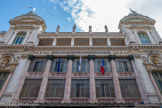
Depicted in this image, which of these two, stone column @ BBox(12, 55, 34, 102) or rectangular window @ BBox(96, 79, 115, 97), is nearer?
stone column @ BBox(12, 55, 34, 102)

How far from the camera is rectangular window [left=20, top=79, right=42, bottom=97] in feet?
52.9

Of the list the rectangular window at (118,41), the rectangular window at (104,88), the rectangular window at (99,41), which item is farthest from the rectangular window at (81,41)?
the rectangular window at (104,88)

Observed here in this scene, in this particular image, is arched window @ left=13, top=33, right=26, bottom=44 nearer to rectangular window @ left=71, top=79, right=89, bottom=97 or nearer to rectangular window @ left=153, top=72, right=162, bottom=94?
rectangular window @ left=71, top=79, right=89, bottom=97

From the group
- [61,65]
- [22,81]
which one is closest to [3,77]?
[22,81]

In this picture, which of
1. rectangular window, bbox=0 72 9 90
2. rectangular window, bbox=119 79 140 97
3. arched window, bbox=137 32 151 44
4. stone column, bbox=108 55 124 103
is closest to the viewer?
stone column, bbox=108 55 124 103

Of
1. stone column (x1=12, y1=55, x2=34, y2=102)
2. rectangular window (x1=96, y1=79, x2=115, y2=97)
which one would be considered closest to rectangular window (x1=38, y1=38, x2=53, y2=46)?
stone column (x1=12, y1=55, x2=34, y2=102)

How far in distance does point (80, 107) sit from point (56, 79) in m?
5.67

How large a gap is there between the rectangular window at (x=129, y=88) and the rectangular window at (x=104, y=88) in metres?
1.47

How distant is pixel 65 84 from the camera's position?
1680 centimetres

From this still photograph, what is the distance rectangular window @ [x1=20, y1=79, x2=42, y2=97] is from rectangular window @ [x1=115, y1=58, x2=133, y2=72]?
12.0 metres

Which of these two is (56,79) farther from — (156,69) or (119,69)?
(156,69)

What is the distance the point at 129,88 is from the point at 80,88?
6.65 m

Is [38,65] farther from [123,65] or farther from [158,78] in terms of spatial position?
[158,78]

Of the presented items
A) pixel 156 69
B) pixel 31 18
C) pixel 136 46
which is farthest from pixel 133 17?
pixel 31 18
